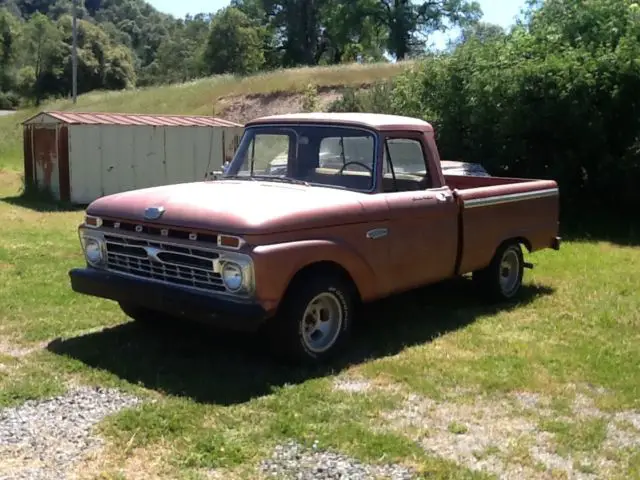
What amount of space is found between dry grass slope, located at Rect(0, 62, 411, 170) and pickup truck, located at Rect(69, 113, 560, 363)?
99.9 ft

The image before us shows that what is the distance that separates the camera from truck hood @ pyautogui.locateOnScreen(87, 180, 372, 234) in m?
5.39

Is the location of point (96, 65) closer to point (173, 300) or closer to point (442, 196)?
point (442, 196)

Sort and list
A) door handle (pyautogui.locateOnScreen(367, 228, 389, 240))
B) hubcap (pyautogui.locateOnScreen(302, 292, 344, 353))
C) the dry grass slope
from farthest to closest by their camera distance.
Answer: the dry grass slope < door handle (pyautogui.locateOnScreen(367, 228, 389, 240)) < hubcap (pyautogui.locateOnScreen(302, 292, 344, 353))

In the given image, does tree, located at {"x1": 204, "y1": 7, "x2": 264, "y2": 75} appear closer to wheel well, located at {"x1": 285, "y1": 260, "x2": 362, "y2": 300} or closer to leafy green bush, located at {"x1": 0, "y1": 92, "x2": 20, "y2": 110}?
leafy green bush, located at {"x1": 0, "y1": 92, "x2": 20, "y2": 110}

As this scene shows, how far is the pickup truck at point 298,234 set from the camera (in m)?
5.37

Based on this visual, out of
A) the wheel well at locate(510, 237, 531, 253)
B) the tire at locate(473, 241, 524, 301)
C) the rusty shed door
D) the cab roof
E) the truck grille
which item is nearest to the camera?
the truck grille

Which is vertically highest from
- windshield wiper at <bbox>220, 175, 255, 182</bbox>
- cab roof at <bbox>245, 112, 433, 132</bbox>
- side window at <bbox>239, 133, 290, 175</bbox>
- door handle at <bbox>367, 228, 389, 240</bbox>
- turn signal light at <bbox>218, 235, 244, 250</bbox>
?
cab roof at <bbox>245, 112, 433, 132</bbox>

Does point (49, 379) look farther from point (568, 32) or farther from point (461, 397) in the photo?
point (568, 32)

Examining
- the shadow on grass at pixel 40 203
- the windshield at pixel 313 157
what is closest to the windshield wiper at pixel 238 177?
the windshield at pixel 313 157

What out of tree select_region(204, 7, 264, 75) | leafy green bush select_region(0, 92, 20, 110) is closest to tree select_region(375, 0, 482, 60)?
tree select_region(204, 7, 264, 75)

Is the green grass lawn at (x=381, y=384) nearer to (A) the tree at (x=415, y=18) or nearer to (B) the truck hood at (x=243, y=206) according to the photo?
(B) the truck hood at (x=243, y=206)

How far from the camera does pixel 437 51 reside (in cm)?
1697

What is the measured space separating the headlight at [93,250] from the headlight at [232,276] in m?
1.34

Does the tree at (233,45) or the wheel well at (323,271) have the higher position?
the tree at (233,45)
